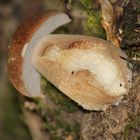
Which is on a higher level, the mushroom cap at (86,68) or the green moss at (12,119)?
the mushroom cap at (86,68)

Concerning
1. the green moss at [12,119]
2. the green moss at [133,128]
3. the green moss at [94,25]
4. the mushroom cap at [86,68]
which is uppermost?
the green moss at [94,25]

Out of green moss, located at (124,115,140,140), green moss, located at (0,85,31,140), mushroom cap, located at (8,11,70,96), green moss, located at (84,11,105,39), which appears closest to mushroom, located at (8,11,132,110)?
mushroom cap, located at (8,11,70,96)

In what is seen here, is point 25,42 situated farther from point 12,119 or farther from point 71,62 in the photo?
point 12,119

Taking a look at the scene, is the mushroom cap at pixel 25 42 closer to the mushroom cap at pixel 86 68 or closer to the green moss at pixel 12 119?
the mushroom cap at pixel 86 68

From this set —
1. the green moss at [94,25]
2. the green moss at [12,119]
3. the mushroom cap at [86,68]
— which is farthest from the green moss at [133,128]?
the green moss at [12,119]

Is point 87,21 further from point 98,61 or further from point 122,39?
point 98,61

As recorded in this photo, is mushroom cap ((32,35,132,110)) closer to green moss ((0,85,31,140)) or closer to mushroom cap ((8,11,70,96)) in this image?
mushroom cap ((8,11,70,96))

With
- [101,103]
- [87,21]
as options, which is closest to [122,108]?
[101,103]
